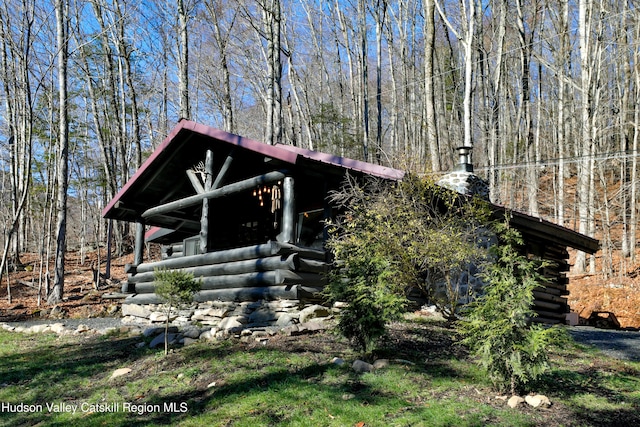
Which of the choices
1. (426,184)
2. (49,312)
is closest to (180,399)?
(426,184)

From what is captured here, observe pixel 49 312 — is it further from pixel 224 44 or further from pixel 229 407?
pixel 224 44

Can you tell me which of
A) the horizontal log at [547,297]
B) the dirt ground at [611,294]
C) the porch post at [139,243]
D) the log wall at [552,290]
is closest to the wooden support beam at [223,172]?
the porch post at [139,243]

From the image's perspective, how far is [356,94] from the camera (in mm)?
25172

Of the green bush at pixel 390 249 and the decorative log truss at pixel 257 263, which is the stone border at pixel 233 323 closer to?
the decorative log truss at pixel 257 263

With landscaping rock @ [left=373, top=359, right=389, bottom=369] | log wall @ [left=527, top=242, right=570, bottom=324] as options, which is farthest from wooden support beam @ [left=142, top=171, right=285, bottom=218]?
log wall @ [left=527, top=242, right=570, bottom=324]

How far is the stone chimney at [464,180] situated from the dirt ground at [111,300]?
552cm

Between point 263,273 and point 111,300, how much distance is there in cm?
868

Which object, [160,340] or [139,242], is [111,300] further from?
[160,340]

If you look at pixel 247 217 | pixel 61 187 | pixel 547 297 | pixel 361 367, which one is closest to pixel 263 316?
pixel 361 367

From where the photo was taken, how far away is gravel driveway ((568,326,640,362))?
22.4ft

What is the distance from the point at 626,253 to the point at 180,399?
56.8 ft

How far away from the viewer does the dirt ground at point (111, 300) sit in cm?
1319

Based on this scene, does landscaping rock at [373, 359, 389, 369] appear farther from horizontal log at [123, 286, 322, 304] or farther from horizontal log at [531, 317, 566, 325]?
horizontal log at [531, 317, 566, 325]

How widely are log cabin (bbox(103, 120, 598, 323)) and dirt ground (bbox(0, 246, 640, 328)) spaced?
1.68 metres
